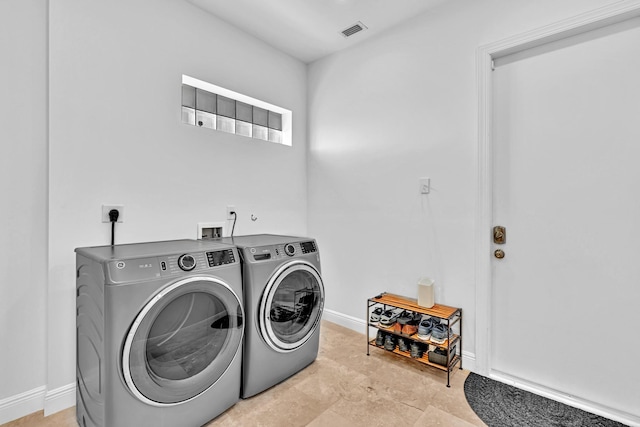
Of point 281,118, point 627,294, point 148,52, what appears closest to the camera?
point 627,294

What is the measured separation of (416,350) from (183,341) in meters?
1.47

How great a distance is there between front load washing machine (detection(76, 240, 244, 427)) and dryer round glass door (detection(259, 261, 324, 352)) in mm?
189

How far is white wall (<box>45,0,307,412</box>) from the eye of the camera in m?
1.69

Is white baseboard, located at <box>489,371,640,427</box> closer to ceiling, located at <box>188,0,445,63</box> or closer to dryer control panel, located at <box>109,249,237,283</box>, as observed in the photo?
dryer control panel, located at <box>109,249,237,283</box>

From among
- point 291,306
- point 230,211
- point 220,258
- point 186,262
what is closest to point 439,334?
point 291,306

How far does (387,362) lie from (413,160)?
1486 mm

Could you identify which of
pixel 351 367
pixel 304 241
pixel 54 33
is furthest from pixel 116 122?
pixel 351 367

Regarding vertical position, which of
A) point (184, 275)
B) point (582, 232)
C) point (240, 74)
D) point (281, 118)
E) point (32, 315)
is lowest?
point (32, 315)

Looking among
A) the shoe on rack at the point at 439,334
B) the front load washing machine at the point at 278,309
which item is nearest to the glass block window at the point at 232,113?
the front load washing machine at the point at 278,309

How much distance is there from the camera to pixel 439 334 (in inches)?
77.5

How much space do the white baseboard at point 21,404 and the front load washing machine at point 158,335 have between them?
244mm

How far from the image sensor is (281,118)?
120 inches

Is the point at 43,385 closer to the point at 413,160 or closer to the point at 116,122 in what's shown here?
the point at 116,122

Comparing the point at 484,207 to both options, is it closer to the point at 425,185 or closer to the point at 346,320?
the point at 425,185
